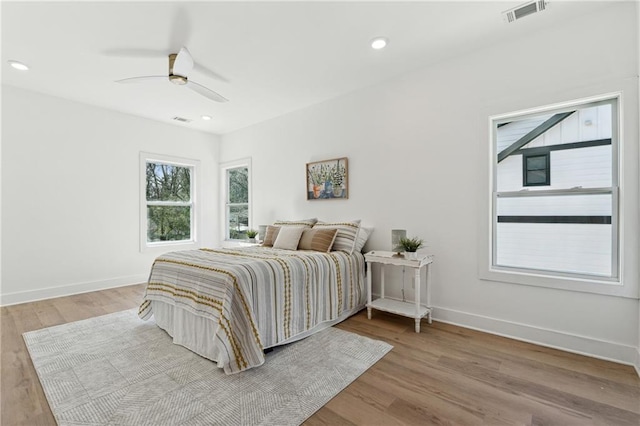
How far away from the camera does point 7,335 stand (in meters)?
2.64

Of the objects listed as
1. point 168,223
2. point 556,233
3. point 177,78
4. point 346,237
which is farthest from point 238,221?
point 556,233

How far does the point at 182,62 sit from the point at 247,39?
2.03 ft

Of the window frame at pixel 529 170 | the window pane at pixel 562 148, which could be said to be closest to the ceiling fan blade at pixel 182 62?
the window pane at pixel 562 148

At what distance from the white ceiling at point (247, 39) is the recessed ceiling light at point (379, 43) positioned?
52 mm

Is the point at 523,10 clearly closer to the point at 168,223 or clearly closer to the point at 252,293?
the point at 252,293

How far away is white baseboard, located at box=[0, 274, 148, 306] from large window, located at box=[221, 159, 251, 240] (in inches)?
67.3

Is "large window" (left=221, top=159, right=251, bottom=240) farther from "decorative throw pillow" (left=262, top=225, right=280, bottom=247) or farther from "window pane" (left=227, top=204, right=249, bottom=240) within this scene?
"decorative throw pillow" (left=262, top=225, right=280, bottom=247)

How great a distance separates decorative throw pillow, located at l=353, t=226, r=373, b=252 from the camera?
3388mm

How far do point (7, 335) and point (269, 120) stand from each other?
403 cm

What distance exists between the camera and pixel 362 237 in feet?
11.3

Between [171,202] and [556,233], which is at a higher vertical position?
[171,202]

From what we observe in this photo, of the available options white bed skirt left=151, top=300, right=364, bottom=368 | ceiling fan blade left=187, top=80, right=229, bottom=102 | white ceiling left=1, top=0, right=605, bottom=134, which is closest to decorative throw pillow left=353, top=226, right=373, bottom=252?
white bed skirt left=151, top=300, right=364, bottom=368

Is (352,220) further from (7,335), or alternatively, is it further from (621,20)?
(7,335)

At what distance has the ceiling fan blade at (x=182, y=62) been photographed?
2490 millimetres
